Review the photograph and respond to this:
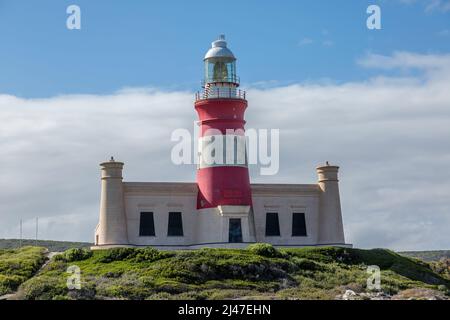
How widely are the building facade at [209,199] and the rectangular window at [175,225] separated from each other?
0.05m

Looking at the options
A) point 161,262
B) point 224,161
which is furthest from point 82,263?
point 224,161

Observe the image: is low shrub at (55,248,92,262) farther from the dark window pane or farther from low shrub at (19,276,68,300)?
the dark window pane

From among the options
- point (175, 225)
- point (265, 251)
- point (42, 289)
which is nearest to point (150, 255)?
point (265, 251)

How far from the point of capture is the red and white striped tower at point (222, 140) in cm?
5519

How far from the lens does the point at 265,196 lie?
5744 centimetres

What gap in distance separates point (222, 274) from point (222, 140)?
405 inches

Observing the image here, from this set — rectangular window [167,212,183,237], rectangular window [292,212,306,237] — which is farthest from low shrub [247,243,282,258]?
rectangular window [292,212,306,237]

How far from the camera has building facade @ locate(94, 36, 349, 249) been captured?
54.6m

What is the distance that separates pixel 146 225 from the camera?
55.6 meters

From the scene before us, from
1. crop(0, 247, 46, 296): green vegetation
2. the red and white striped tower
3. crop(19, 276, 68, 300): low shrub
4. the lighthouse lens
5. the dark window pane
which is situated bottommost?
crop(19, 276, 68, 300): low shrub

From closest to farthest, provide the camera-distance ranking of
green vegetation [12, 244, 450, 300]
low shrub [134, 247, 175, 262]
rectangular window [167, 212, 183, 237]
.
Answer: green vegetation [12, 244, 450, 300] → low shrub [134, 247, 175, 262] → rectangular window [167, 212, 183, 237]

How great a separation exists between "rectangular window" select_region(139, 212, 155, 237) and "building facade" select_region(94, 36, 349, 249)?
0.05 metres

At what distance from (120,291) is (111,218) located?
11101mm

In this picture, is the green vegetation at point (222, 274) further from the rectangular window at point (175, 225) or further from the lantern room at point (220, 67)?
the lantern room at point (220, 67)
